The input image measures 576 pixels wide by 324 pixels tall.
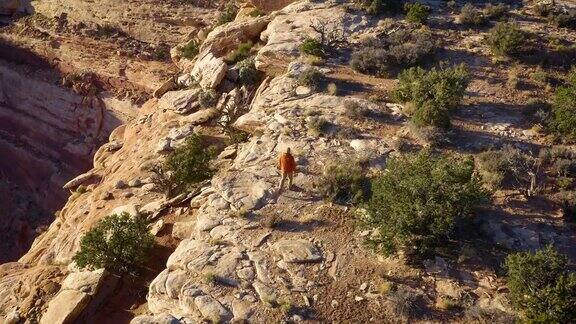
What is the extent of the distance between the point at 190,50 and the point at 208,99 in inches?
258

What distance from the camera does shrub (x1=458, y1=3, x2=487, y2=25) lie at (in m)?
21.5

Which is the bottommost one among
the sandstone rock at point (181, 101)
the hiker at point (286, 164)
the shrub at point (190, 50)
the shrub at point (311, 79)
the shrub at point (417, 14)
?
the hiker at point (286, 164)

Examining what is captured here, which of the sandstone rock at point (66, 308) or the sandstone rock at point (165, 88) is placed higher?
the sandstone rock at point (165, 88)

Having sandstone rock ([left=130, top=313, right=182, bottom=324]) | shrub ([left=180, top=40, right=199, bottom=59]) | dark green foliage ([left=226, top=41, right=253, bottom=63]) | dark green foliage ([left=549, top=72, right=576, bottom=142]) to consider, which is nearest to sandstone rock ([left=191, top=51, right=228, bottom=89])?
dark green foliage ([left=226, top=41, right=253, bottom=63])

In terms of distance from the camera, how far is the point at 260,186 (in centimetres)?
1495

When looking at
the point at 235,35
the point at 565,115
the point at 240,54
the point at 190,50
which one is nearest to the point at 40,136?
the point at 190,50

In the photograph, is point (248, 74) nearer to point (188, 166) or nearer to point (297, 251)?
point (188, 166)

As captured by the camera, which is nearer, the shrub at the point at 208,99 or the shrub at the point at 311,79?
the shrub at the point at 311,79

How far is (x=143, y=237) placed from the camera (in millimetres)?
13945

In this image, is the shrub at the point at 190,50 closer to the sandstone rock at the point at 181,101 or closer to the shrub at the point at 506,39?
the sandstone rock at the point at 181,101

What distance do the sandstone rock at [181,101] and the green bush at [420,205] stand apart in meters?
10.2

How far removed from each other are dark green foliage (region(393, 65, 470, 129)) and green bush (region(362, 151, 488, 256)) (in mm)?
3325

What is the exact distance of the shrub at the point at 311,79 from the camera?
61.0ft

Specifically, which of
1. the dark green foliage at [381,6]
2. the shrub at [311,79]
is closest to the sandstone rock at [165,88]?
the shrub at [311,79]
